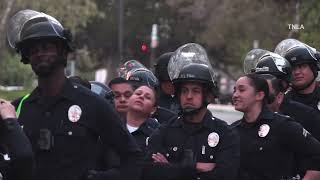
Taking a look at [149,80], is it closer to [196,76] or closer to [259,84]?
[259,84]

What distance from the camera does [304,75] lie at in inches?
322

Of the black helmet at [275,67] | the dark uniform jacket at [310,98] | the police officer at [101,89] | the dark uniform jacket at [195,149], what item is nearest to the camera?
the dark uniform jacket at [195,149]

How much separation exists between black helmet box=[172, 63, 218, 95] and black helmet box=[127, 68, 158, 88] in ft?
3.62

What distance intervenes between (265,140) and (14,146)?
8.65 feet

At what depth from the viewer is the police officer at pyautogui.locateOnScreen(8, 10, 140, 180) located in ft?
15.5

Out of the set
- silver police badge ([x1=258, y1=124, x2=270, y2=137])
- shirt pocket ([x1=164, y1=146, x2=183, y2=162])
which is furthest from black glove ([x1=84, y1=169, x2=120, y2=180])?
silver police badge ([x1=258, y1=124, x2=270, y2=137])

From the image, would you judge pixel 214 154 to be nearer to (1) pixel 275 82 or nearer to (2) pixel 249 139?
(2) pixel 249 139

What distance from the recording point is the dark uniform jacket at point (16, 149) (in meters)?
4.23

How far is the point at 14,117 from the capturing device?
4.32 m

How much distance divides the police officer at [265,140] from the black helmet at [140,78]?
2.76ft

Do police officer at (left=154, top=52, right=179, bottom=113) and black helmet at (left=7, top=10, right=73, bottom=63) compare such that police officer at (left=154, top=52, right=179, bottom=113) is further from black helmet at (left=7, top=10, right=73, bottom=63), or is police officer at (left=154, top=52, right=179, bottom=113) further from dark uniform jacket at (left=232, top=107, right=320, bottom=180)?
black helmet at (left=7, top=10, right=73, bottom=63)

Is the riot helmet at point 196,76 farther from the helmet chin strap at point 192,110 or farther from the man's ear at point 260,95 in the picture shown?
the man's ear at point 260,95

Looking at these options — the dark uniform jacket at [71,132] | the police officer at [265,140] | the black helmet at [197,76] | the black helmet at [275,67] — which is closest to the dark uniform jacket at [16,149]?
the dark uniform jacket at [71,132]

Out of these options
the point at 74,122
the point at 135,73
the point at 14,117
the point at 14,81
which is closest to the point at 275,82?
the point at 135,73
